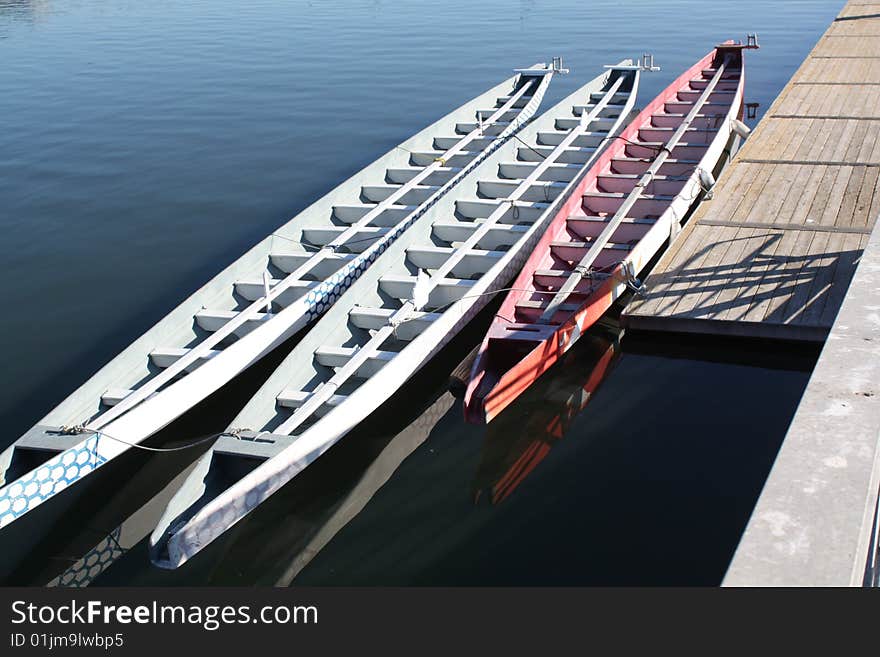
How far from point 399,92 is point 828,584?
71.6 feet

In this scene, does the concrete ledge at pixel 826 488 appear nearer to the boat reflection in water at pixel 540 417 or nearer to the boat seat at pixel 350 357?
the boat reflection in water at pixel 540 417

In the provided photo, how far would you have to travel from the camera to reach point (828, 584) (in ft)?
11.2

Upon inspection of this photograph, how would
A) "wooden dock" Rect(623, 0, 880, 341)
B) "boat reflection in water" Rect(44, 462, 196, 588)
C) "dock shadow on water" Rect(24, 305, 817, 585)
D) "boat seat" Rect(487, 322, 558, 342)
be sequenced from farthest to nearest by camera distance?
"wooden dock" Rect(623, 0, 880, 341) → "boat seat" Rect(487, 322, 558, 342) → "boat reflection in water" Rect(44, 462, 196, 588) → "dock shadow on water" Rect(24, 305, 817, 585)

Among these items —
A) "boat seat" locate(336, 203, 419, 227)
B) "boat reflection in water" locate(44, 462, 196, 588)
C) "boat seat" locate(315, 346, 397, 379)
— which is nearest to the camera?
"boat reflection in water" locate(44, 462, 196, 588)

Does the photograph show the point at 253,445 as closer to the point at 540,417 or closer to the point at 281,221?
the point at 540,417

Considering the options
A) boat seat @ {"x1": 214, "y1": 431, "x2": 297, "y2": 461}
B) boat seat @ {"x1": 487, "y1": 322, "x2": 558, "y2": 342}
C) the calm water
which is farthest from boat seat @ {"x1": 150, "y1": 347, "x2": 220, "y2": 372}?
boat seat @ {"x1": 487, "y1": 322, "x2": 558, "y2": 342}

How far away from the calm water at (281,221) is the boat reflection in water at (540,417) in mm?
69

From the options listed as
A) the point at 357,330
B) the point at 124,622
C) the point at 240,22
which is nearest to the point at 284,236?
the point at 357,330

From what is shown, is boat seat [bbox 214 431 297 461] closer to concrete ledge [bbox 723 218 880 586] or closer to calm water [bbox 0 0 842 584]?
calm water [bbox 0 0 842 584]

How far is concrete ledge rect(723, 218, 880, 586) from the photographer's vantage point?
3486 millimetres

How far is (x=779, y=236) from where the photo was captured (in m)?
11.6

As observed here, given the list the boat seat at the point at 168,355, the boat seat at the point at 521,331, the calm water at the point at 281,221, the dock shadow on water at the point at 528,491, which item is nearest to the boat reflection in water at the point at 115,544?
the dock shadow on water at the point at 528,491

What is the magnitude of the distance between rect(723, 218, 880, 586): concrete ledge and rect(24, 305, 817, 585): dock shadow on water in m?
3.00

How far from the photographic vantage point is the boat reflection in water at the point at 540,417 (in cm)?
879
